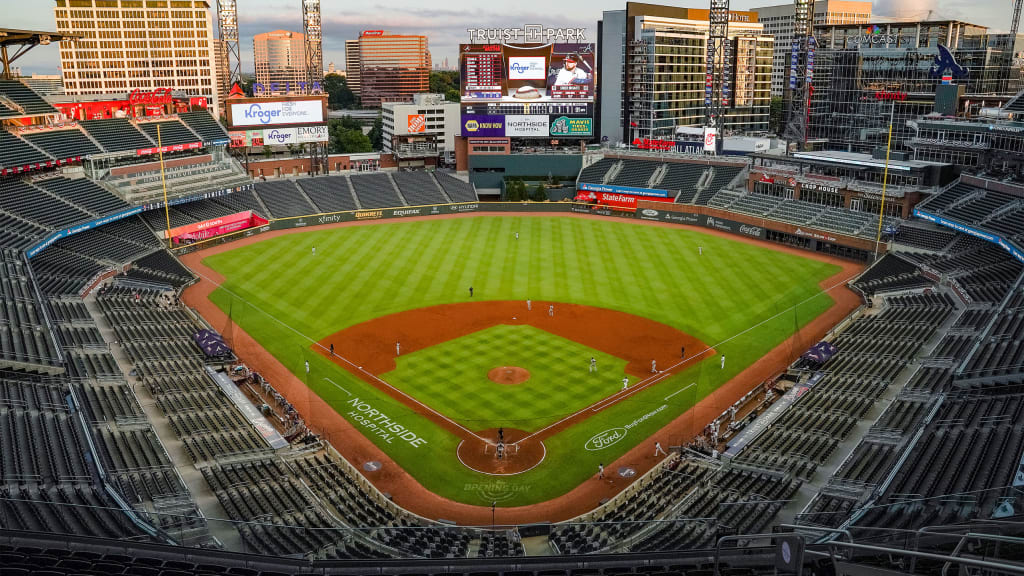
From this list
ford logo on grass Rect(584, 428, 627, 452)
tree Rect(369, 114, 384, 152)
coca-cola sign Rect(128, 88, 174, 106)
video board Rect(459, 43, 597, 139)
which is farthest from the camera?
tree Rect(369, 114, 384, 152)

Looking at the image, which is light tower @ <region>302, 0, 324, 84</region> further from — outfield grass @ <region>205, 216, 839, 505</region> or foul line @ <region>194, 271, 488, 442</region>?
foul line @ <region>194, 271, 488, 442</region>

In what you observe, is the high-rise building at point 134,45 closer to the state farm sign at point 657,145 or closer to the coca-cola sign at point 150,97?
the coca-cola sign at point 150,97

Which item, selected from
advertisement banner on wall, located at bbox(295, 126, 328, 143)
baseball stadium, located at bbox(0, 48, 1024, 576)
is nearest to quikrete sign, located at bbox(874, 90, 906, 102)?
baseball stadium, located at bbox(0, 48, 1024, 576)

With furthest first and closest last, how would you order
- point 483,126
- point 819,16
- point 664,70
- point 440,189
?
1. point 819,16
2. point 664,70
3. point 483,126
4. point 440,189

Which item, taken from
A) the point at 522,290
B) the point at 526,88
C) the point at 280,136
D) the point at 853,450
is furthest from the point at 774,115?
the point at 853,450

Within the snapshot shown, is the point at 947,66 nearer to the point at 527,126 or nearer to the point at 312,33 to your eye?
the point at 527,126

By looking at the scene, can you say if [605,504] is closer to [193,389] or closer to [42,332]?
[193,389]

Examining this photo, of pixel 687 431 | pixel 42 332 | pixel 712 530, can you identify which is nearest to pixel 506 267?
pixel 687 431
